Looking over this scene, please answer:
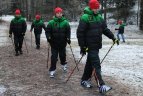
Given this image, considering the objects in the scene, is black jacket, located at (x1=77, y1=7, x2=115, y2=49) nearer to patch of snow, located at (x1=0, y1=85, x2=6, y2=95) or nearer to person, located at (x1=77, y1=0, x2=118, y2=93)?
person, located at (x1=77, y1=0, x2=118, y2=93)

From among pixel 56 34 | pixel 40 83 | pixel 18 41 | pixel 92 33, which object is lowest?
pixel 40 83

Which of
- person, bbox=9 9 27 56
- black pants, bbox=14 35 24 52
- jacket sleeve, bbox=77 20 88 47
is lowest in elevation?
black pants, bbox=14 35 24 52

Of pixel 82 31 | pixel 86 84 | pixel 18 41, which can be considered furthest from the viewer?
pixel 18 41

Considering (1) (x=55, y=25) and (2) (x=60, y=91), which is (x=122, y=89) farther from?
(1) (x=55, y=25)

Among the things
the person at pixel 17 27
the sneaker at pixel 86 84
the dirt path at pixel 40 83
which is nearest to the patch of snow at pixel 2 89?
the dirt path at pixel 40 83

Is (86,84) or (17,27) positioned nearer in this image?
(86,84)

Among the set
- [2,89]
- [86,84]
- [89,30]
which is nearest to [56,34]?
[86,84]

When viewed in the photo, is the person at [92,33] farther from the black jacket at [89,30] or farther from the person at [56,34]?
the person at [56,34]

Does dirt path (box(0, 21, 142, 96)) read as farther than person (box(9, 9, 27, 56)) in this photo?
No

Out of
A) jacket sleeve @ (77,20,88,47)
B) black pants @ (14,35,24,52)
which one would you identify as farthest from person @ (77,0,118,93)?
black pants @ (14,35,24,52)

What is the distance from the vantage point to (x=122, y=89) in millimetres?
10852

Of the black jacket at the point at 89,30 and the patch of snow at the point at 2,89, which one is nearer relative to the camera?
the black jacket at the point at 89,30

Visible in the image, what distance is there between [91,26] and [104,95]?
5.97 ft

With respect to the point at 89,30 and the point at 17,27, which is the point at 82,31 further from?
the point at 17,27
